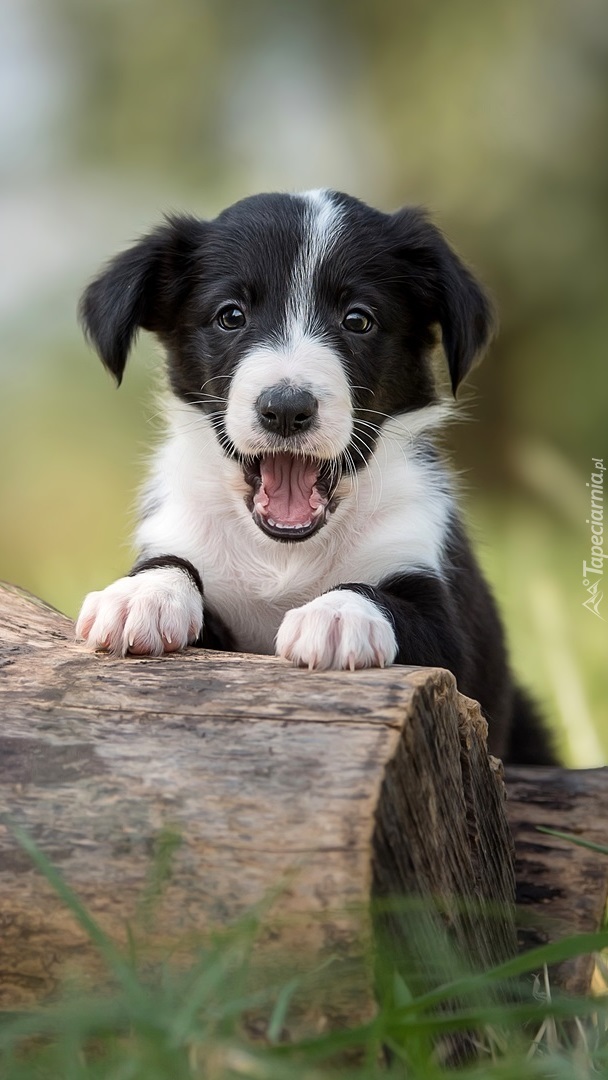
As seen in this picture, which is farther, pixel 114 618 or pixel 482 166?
pixel 482 166

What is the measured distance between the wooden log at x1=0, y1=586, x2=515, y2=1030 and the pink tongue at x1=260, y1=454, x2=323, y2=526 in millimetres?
987

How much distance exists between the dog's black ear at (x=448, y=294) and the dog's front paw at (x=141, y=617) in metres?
1.16

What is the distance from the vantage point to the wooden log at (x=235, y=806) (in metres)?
1.97

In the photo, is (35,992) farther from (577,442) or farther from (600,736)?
(577,442)

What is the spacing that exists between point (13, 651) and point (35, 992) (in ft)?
2.91

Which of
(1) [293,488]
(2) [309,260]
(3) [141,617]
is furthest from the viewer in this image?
(2) [309,260]

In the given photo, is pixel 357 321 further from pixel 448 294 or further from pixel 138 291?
pixel 138 291

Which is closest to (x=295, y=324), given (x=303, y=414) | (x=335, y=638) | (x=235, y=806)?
(x=303, y=414)

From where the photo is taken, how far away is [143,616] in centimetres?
285

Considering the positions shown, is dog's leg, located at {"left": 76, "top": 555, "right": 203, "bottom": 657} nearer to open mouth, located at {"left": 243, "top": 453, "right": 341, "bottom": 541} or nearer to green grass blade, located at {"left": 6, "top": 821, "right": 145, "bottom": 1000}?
open mouth, located at {"left": 243, "top": 453, "right": 341, "bottom": 541}

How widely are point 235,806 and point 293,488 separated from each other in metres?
1.53

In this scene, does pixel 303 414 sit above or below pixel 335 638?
above

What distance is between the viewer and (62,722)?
2354 mm

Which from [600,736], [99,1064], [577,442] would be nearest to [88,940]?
[99,1064]
